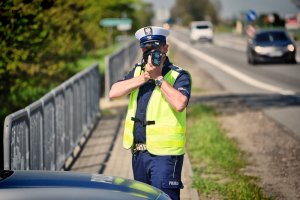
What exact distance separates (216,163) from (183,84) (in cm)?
460

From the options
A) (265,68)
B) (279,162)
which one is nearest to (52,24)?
(279,162)

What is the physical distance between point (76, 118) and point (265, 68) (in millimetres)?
19843

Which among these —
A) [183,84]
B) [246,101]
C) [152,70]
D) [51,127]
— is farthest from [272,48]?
[152,70]

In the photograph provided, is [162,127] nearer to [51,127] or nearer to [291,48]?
[51,127]

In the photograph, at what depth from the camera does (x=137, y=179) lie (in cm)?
518

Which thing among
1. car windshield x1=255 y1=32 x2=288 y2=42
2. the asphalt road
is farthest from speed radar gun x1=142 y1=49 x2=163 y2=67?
car windshield x1=255 y1=32 x2=288 y2=42

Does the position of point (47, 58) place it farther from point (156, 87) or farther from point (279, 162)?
point (156, 87)

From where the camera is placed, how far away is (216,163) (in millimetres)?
9594

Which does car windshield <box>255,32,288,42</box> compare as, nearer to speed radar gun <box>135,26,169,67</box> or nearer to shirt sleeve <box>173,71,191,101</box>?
shirt sleeve <box>173,71,191,101</box>

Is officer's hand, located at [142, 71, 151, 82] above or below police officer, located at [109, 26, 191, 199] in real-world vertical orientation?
above

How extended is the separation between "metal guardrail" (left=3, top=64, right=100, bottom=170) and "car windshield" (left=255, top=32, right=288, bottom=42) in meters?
19.2

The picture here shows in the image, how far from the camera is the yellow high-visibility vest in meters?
5.09

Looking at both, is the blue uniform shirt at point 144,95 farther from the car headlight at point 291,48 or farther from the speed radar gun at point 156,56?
the car headlight at point 291,48

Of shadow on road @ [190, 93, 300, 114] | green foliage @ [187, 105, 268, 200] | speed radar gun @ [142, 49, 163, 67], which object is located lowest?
shadow on road @ [190, 93, 300, 114]
